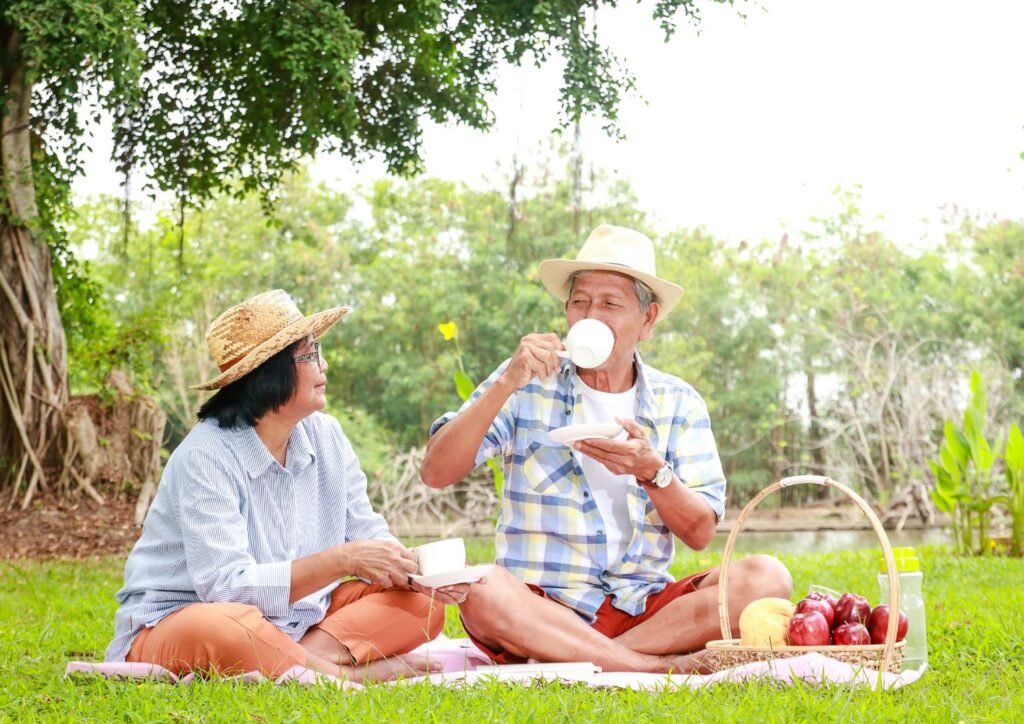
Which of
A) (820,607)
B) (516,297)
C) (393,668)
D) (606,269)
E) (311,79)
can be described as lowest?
(393,668)

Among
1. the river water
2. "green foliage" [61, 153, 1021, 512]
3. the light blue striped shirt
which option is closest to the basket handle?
the light blue striped shirt

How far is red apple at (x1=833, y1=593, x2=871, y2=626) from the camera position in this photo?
3.01 meters

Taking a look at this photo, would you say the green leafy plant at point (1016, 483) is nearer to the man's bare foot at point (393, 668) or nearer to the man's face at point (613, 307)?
the man's face at point (613, 307)

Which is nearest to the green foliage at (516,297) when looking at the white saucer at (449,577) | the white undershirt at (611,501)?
the white undershirt at (611,501)

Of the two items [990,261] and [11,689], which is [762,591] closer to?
[11,689]

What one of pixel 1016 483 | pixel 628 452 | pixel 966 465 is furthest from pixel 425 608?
pixel 966 465

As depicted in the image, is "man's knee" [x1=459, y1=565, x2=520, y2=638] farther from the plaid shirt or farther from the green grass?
the green grass

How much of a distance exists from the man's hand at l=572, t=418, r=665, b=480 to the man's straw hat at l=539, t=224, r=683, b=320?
0.56 meters

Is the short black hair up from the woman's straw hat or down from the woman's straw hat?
down

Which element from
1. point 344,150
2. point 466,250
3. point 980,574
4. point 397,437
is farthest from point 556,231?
point 980,574

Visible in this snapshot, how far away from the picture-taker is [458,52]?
9.20 metres

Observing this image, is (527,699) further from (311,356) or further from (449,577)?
(311,356)

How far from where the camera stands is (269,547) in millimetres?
3119

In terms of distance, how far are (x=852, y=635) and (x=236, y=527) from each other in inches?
64.1
